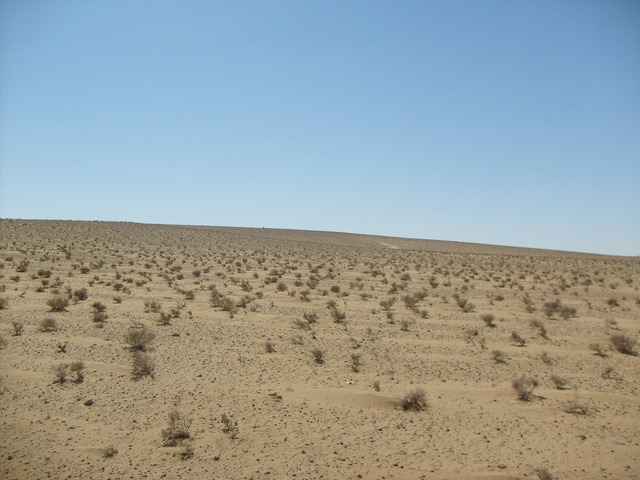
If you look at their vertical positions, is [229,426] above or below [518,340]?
below

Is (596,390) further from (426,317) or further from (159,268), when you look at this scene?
(159,268)

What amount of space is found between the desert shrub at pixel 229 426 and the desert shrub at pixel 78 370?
3.18 m

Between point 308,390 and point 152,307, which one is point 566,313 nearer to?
point 308,390

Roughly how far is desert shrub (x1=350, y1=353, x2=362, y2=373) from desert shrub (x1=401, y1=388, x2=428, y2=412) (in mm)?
1950

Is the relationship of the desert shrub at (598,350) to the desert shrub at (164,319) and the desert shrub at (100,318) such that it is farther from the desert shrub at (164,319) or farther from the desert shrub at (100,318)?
the desert shrub at (100,318)

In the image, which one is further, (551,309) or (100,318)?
(551,309)

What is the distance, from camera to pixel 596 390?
930cm

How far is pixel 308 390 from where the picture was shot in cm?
878

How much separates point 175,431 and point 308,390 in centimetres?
274

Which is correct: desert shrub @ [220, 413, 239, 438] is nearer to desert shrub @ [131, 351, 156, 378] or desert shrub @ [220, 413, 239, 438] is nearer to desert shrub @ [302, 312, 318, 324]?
desert shrub @ [131, 351, 156, 378]

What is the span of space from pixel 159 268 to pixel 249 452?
23.6m

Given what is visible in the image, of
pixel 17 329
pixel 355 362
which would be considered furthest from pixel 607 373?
pixel 17 329

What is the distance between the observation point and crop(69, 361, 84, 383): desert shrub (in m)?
8.73

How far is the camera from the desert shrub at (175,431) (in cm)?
661
